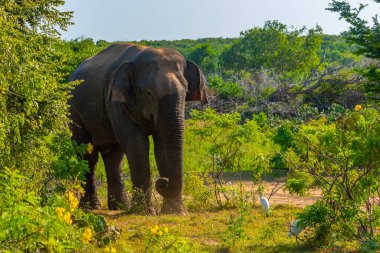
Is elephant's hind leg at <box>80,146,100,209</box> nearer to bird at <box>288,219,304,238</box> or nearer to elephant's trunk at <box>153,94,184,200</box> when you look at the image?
elephant's trunk at <box>153,94,184,200</box>

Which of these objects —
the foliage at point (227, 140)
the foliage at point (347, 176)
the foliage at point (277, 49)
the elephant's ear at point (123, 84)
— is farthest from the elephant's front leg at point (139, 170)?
the foliage at point (277, 49)

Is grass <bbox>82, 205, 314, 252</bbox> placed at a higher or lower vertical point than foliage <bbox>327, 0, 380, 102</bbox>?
lower

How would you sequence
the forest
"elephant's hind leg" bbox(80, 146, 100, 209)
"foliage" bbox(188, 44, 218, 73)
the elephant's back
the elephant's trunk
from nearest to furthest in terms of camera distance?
the forest, the elephant's trunk, the elephant's back, "elephant's hind leg" bbox(80, 146, 100, 209), "foliage" bbox(188, 44, 218, 73)

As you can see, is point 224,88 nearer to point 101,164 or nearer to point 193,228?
point 101,164

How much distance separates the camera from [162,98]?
9188mm

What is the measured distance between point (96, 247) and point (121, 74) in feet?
10.9

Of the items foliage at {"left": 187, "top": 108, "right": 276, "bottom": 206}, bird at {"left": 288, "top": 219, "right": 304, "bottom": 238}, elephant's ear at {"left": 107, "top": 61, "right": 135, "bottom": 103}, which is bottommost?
bird at {"left": 288, "top": 219, "right": 304, "bottom": 238}

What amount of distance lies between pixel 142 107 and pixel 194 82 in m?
1.13

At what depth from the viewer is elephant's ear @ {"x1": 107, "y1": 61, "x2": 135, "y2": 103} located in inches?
383

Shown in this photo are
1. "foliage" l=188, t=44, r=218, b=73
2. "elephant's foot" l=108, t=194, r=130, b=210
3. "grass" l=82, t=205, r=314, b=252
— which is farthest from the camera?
"foliage" l=188, t=44, r=218, b=73

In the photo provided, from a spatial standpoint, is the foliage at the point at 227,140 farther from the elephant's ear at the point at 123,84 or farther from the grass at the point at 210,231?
the elephant's ear at the point at 123,84

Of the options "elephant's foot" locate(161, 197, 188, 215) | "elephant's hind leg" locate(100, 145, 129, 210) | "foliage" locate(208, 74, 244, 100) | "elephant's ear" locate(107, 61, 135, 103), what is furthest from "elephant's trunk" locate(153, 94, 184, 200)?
"foliage" locate(208, 74, 244, 100)

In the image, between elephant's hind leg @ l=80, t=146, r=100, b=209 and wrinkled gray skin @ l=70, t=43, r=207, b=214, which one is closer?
wrinkled gray skin @ l=70, t=43, r=207, b=214

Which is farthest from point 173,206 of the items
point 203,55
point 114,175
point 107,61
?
point 203,55
